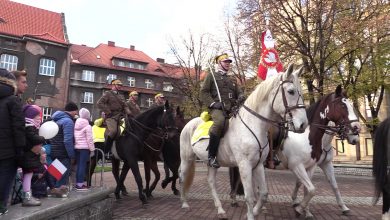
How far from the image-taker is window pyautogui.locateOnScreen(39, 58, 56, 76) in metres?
44.4

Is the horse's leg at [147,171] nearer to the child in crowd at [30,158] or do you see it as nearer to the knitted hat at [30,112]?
the knitted hat at [30,112]

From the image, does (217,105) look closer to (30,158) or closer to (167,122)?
(167,122)

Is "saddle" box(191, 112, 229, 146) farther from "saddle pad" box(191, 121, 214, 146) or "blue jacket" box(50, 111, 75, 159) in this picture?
"blue jacket" box(50, 111, 75, 159)

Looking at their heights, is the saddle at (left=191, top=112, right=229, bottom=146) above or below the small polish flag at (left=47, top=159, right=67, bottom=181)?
above

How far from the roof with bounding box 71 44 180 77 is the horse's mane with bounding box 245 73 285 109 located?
48.6 meters

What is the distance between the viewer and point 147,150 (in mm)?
9781

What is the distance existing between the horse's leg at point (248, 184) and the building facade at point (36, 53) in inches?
1627

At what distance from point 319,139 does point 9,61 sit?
4423cm

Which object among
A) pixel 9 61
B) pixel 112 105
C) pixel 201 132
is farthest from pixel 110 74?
pixel 201 132

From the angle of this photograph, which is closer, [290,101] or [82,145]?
[290,101]

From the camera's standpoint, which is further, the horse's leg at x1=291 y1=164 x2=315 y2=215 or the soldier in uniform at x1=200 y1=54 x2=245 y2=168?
the soldier in uniform at x1=200 y1=54 x2=245 y2=168

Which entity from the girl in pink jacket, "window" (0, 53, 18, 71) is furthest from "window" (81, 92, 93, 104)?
the girl in pink jacket

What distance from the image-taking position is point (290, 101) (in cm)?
566

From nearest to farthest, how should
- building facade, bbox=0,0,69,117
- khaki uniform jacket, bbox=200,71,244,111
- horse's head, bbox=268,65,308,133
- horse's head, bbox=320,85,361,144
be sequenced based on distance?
horse's head, bbox=268,65,308,133
khaki uniform jacket, bbox=200,71,244,111
horse's head, bbox=320,85,361,144
building facade, bbox=0,0,69,117
